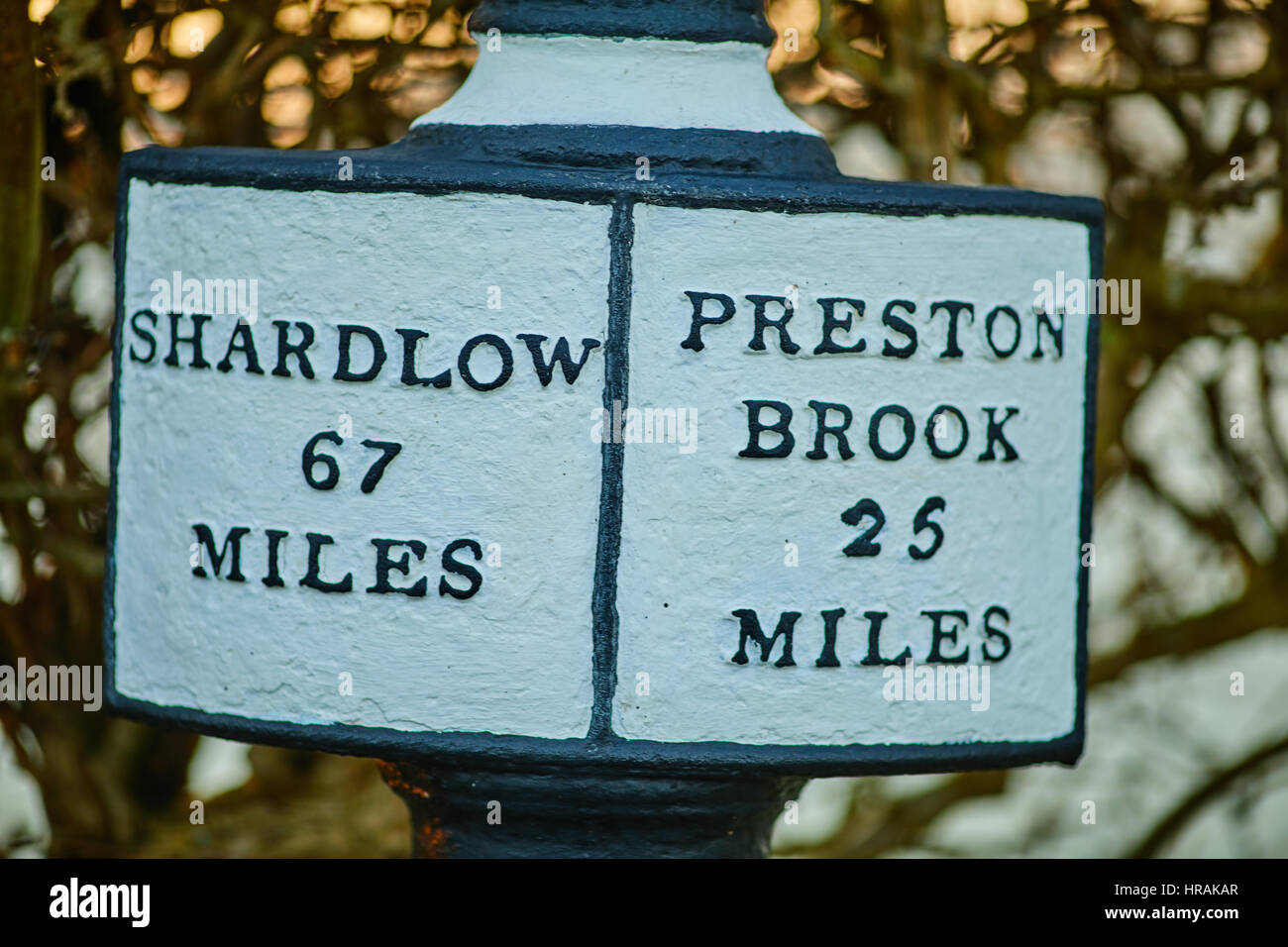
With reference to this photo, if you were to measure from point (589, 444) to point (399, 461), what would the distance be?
0.73ft

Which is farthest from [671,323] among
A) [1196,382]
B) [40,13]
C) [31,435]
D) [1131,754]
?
[1131,754]

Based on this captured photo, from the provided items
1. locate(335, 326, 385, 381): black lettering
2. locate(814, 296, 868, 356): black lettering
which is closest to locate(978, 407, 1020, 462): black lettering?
locate(814, 296, 868, 356): black lettering

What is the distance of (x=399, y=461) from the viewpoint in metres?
1.81

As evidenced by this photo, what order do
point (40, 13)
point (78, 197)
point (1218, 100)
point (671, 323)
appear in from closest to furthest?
point (671, 323)
point (40, 13)
point (78, 197)
point (1218, 100)

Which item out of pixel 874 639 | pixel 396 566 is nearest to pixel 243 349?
pixel 396 566

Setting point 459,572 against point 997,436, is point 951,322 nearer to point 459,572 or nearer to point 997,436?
point 997,436

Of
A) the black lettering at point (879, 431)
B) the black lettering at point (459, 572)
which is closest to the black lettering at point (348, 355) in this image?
the black lettering at point (459, 572)

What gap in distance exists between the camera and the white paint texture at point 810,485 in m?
1.79

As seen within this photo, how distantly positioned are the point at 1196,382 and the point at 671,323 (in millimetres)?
1874

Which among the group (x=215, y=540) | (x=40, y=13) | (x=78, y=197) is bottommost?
(x=215, y=540)

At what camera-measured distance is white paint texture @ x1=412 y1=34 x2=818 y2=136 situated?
191cm

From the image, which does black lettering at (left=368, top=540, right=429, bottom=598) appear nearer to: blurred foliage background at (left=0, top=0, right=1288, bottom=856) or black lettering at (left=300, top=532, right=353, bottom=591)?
black lettering at (left=300, top=532, right=353, bottom=591)

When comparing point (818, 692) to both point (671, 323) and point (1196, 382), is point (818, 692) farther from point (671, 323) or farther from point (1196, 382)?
point (1196, 382)

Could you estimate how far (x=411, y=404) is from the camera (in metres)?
1.80
